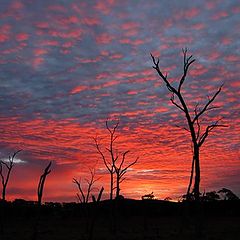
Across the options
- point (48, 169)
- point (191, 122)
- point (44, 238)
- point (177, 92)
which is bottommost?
point (44, 238)

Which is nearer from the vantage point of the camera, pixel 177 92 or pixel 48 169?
pixel 177 92

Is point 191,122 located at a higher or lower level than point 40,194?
higher

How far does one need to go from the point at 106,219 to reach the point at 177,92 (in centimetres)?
4117

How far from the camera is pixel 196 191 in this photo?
2292 centimetres

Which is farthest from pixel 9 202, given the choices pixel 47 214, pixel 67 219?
pixel 67 219

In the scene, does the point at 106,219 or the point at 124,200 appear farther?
the point at 124,200

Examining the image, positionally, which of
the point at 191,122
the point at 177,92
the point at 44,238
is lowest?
the point at 44,238

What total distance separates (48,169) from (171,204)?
47.4 m

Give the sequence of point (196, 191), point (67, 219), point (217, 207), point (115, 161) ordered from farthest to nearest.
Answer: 1. point (217, 207)
2. point (67, 219)
3. point (115, 161)
4. point (196, 191)

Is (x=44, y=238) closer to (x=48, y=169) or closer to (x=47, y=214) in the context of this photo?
(x=48, y=169)

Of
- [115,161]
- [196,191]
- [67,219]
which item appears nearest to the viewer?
[196,191]

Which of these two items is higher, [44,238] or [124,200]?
[124,200]

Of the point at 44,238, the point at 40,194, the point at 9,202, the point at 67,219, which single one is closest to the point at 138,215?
the point at 67,219

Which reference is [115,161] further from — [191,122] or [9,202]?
[9,202]
